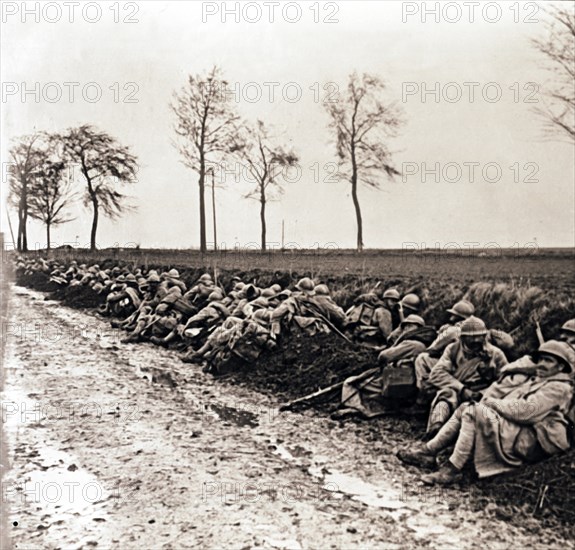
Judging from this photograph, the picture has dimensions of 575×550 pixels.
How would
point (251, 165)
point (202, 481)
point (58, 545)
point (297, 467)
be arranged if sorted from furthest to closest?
point (251, 165) → point (297, 467) → point (202, 481) → point (58, 545)

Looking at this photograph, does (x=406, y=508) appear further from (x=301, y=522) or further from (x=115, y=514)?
(x=115, y=514)

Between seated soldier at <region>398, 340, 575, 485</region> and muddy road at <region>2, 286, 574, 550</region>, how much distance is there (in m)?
0.35

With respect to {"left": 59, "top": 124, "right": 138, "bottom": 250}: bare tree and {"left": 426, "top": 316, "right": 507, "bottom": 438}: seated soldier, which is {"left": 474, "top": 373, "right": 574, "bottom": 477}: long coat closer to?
{"left": 426, "top": 316, "right": 507, "bottom": 438}: seated soldier

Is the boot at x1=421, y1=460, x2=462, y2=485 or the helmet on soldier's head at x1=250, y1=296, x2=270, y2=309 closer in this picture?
the boot at x1=421, y1=460, x2=462, y2=485

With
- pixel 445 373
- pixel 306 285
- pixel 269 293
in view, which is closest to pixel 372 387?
pixel 445 373

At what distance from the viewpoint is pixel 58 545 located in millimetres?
4848

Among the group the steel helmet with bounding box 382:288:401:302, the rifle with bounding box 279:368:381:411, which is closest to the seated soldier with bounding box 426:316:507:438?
the rifle with bounding box 279:368:381:411

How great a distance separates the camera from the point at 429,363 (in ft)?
26.1

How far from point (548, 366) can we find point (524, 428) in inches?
24.4

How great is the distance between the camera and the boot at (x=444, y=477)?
6.05 m

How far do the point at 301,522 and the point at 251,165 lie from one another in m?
23.5

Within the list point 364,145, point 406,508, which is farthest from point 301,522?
point 364,145

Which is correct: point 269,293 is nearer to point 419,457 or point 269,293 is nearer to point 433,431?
point 433,431

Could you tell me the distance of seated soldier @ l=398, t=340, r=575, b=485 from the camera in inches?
238
